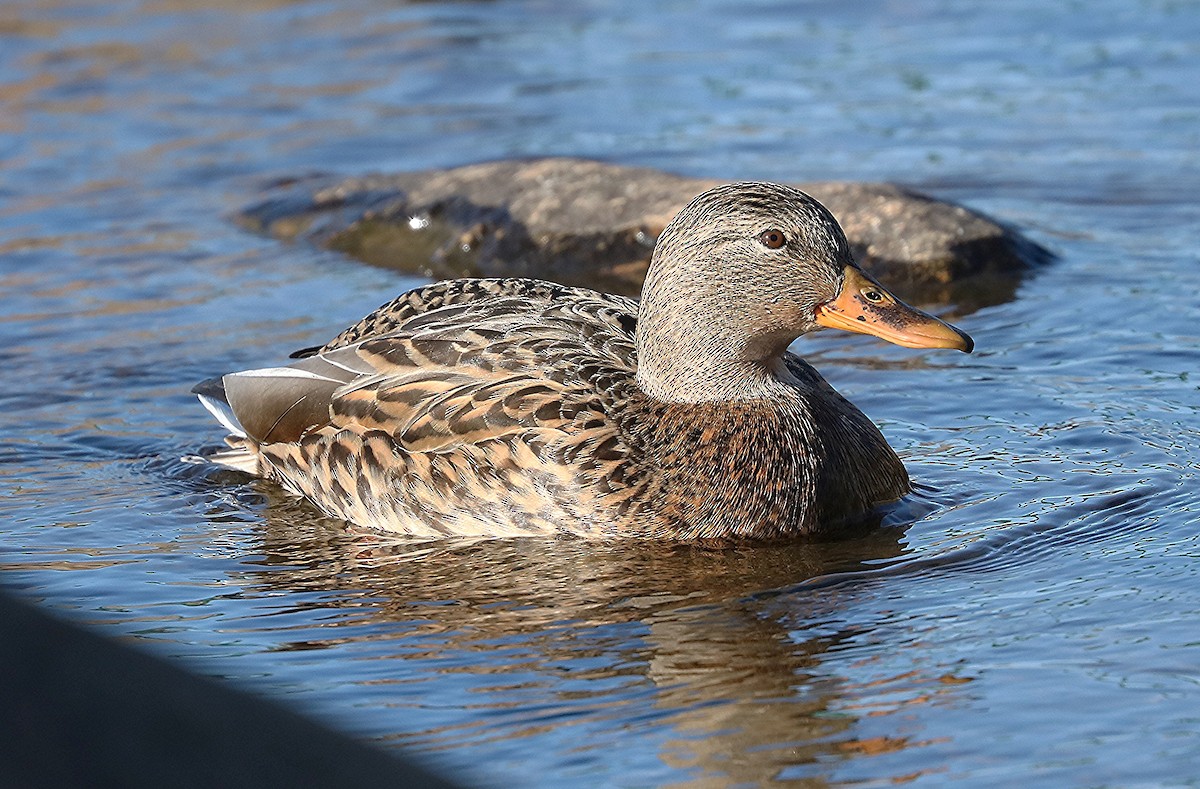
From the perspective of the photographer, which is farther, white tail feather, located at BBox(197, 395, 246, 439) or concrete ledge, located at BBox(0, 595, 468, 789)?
white tail feather, located at BBox(197, 395, 246, 439)

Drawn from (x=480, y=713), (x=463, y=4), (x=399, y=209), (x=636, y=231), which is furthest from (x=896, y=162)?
(x=480, y=713)

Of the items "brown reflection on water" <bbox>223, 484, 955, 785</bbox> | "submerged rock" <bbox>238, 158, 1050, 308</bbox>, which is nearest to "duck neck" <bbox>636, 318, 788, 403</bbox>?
"brown reflection on water" <bbox>223, 484, 955, 785</bbox>

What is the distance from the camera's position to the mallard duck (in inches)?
257

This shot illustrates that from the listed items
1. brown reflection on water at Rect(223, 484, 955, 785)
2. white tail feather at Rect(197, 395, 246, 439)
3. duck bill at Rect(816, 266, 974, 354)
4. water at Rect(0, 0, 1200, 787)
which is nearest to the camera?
brown reflection on water at Rect(223, 484, 955, 785)

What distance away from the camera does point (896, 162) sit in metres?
12.3

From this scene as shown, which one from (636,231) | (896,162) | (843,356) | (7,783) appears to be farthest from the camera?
(896,162)

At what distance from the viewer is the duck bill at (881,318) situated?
644 cm

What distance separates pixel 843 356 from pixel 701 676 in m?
3.98

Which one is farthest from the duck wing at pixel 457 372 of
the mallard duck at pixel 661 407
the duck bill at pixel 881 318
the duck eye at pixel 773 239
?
the duck bill at pixel 881 318

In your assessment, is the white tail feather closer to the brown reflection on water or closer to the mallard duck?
the brown reflection on water

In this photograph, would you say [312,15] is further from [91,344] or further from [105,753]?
[105,753]

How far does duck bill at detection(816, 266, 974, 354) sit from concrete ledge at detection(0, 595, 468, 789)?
14.9 ft

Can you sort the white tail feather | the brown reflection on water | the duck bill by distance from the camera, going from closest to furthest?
the brown reflection on water < the duck bill < the white tail feather

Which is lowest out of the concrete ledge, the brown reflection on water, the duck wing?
the brown reflection on water
